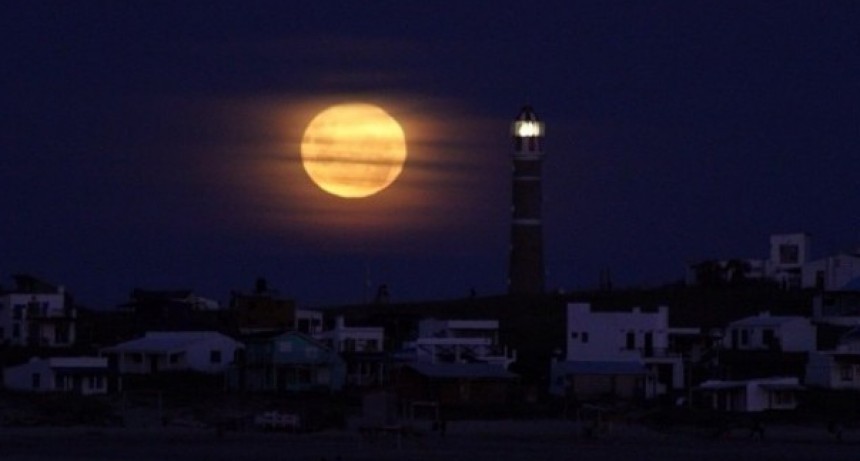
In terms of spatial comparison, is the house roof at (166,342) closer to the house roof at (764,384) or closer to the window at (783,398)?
the house roof at (764,384)

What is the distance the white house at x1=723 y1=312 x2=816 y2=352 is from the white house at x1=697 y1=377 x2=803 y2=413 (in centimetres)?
755

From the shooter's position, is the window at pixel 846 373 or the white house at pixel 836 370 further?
the window at pixel 846 373

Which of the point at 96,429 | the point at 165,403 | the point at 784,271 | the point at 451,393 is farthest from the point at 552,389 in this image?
the point at 784,271

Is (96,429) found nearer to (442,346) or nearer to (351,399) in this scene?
(351,399)

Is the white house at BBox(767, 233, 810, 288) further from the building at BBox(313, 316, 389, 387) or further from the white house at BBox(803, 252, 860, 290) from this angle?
the building at BBox(313, 316, 389, 387)

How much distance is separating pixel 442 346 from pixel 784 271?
2268 centimetres

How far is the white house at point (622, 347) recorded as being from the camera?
65.2 metres

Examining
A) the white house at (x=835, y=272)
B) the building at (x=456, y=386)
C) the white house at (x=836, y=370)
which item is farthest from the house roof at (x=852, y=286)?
the building at (x=456, y=386)

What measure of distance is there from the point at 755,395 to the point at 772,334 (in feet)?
30.9

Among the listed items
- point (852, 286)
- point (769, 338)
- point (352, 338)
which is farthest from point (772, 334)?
point (352, 338)

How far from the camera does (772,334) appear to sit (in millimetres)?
68938

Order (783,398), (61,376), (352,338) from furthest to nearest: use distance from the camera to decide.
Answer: (352,338) < (61,376) < (783,398)

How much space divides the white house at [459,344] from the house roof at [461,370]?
2124mm

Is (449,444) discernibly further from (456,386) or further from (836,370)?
(836,370)
